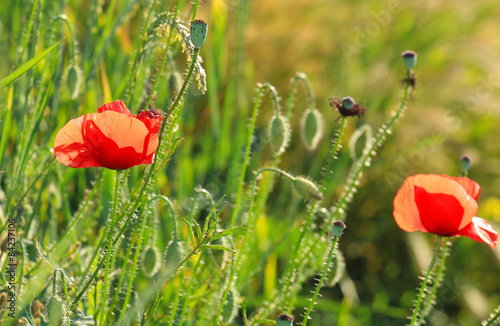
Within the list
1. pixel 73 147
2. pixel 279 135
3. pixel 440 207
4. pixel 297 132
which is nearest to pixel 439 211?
pixel 440 207

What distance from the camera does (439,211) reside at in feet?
2.86

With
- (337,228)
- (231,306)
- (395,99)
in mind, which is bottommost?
(231,306)

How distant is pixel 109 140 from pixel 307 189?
304 mm

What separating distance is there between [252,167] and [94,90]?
54 centimetres

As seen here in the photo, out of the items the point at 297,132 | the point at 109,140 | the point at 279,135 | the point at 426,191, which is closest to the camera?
the point at 109,140

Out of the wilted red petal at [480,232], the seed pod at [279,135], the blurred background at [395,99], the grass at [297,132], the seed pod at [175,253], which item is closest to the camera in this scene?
the wilted red petal at [480,232]

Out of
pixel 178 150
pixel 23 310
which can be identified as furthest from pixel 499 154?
pixel 23 310

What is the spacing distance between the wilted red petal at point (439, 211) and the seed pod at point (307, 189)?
0.14 metres

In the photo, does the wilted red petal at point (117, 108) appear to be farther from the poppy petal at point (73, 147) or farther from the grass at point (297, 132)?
the grass at point (297, 132)

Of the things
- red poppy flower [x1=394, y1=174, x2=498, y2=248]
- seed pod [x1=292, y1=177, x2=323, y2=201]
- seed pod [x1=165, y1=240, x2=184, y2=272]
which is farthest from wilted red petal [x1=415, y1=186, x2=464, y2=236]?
seed pod [x1=165, y1=240, x2=184, y2=272]

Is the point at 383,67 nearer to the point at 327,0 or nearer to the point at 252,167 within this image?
the point at 327,0

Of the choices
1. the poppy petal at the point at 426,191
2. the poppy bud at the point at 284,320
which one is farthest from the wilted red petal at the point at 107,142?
the poppy petal at the point at 426,191

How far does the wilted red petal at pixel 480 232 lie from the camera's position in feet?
2.88

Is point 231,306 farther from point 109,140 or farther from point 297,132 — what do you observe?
point 297,132
